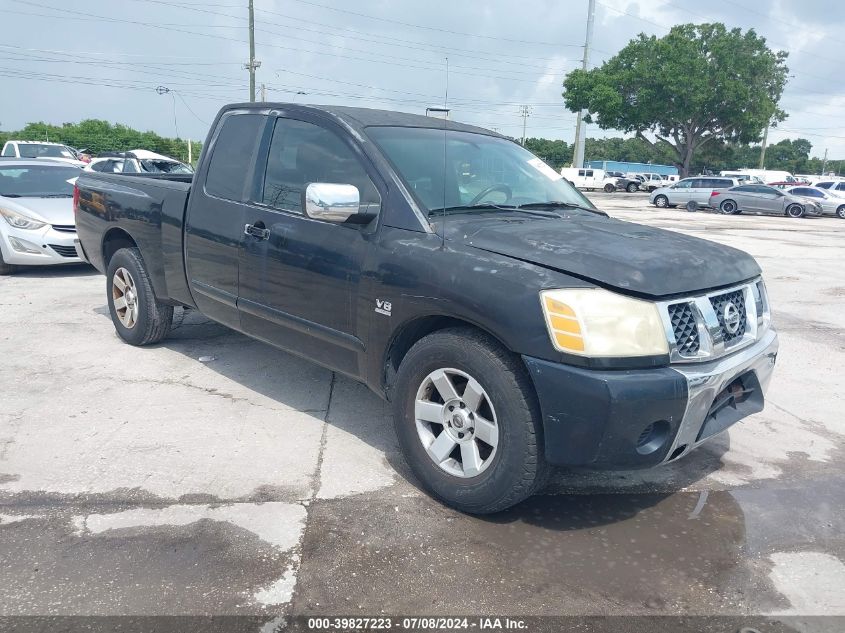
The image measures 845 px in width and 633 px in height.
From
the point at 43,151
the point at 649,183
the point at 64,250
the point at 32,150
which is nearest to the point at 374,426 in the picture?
the point at 64,250

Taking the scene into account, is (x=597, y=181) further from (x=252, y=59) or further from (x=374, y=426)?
(x=374, y=426)

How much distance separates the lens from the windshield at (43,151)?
2064 centimetres

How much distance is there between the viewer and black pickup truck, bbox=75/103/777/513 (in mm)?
2969

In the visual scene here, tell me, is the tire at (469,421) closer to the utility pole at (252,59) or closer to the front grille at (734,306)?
the front grille at (734,306)

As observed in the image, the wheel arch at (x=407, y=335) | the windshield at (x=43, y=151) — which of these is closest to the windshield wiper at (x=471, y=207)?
the wheel arch at (x=407, y=335)

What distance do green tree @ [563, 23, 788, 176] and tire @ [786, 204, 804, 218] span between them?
14890 mm

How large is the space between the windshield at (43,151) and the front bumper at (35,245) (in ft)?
41.3

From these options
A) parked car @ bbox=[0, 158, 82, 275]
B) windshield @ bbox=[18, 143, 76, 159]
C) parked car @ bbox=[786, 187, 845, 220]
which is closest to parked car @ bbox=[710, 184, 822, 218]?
parked car @ bbox=[786, 187, 845, 220]

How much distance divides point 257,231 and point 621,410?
8.21ft

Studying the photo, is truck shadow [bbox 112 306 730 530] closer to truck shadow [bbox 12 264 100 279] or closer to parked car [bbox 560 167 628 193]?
truck shadow [bbox 12 264 100 279]

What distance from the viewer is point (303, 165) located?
14.1 ft

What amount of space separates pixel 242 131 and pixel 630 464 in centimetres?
331

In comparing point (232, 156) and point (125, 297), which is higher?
point (232, 156)

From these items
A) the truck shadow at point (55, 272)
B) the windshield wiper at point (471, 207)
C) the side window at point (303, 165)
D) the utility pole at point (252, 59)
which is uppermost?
the utility pole at point (252, 59)
